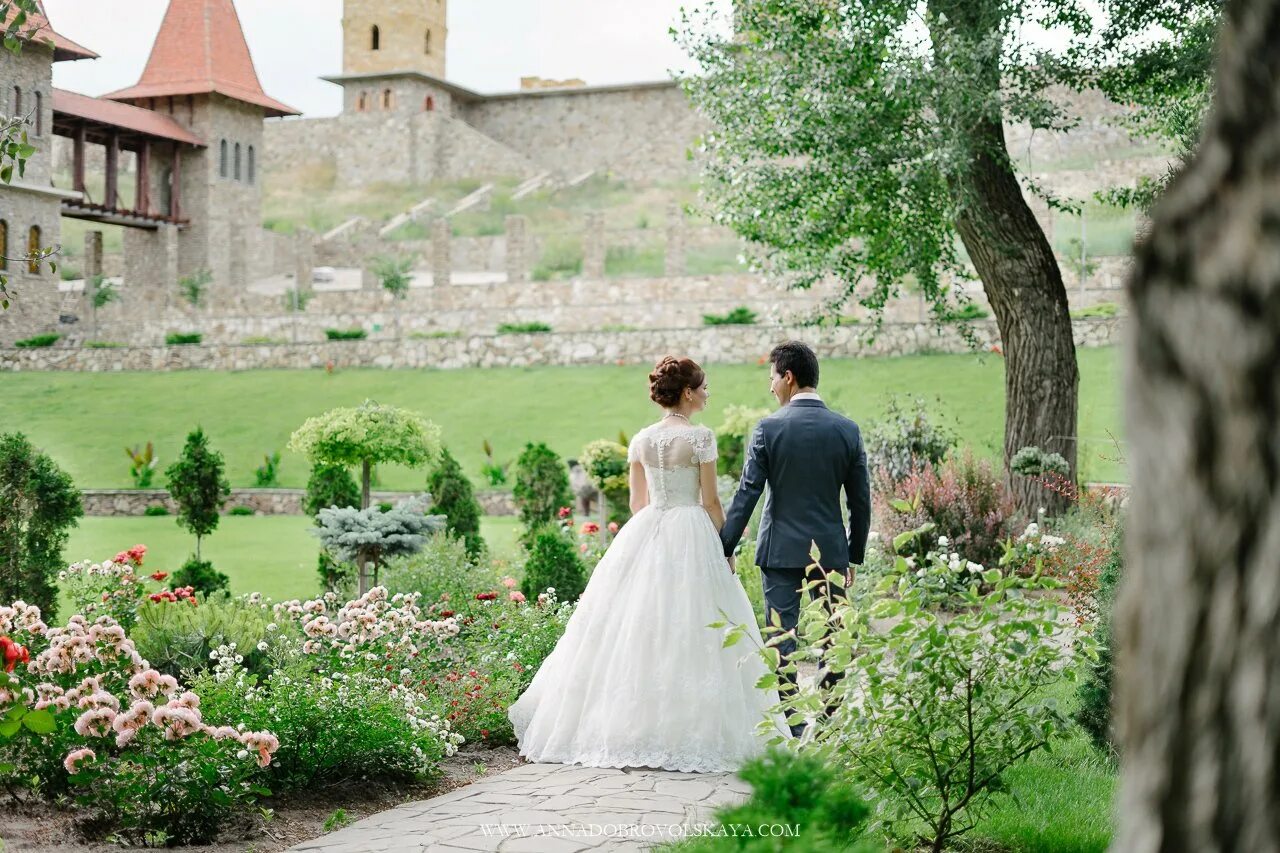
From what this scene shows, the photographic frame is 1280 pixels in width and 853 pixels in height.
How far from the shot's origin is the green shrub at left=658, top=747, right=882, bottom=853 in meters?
2.59

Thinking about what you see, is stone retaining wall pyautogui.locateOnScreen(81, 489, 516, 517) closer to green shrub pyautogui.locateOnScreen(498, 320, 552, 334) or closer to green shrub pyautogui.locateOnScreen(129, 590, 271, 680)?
Answer: green shrub pyautogui.locateOnScreen(498, 320, 552, 334)

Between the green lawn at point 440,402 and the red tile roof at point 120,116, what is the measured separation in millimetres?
10745

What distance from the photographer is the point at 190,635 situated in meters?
6.58

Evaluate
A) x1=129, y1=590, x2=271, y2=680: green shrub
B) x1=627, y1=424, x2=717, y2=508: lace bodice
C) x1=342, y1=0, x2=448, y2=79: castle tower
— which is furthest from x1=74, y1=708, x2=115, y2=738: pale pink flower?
x1=342, y1=0, x2=448, y2=79: castle tower

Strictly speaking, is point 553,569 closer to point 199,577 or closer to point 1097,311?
point 199,577

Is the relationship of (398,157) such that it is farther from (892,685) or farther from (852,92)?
(892,685)

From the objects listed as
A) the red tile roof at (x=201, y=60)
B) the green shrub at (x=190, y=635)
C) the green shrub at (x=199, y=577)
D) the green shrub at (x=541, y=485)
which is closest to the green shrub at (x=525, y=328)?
the green shrub at (x=541, y=485)

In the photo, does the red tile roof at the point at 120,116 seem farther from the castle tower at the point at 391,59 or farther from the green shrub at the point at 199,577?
the green shrub at the point at 199,577

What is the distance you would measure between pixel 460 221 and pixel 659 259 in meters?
8.87

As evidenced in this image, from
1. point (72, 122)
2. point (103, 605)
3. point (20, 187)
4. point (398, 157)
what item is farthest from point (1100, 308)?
point (398, 157)

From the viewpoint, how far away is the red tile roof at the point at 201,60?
3891 cm

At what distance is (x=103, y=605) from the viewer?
689 centimetres

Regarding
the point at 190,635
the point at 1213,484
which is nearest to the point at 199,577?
the point at 190,635

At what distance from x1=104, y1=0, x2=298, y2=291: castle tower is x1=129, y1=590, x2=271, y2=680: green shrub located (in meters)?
32.2
